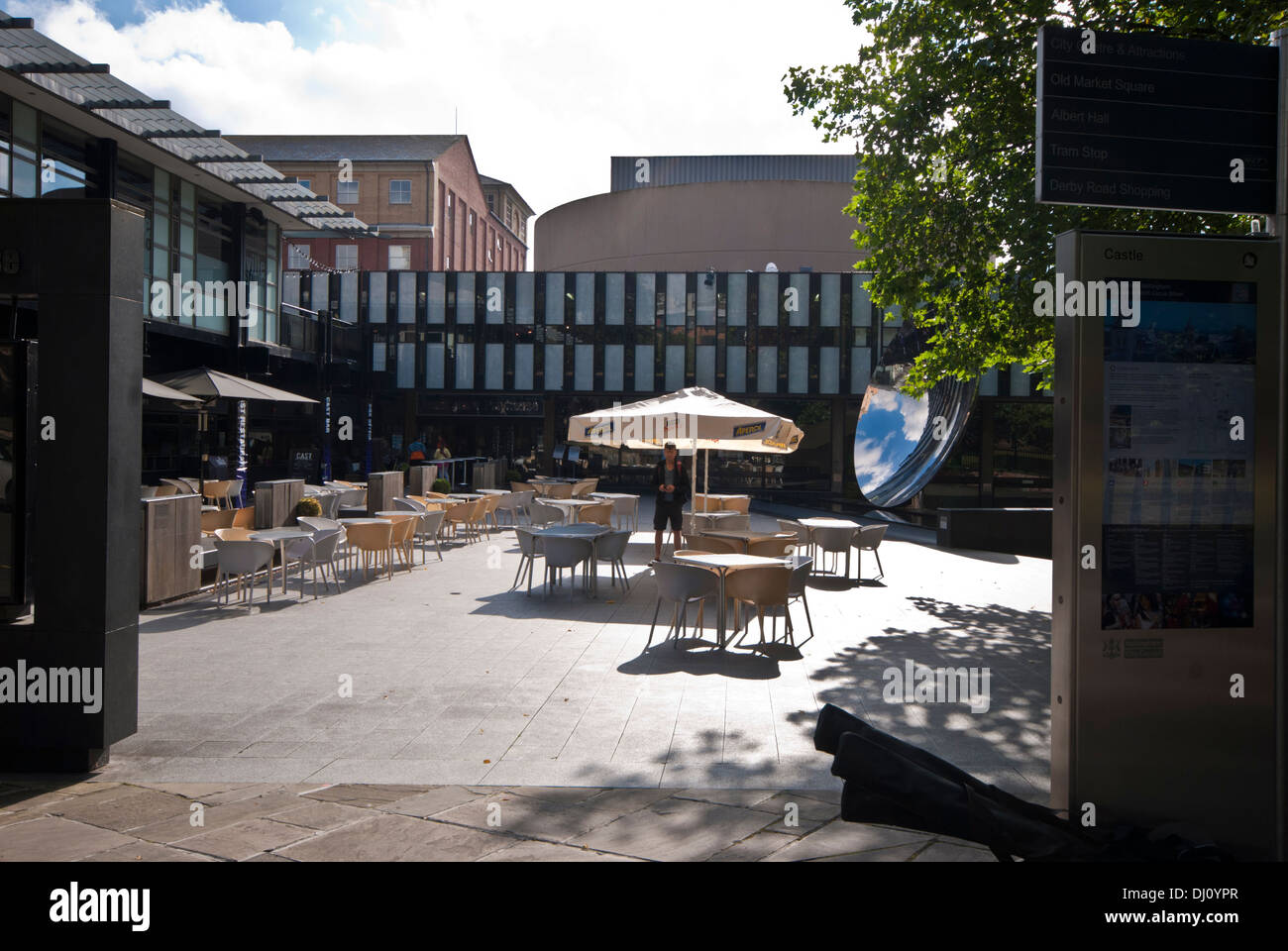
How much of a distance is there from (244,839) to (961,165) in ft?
38.2

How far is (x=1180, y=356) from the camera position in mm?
3988

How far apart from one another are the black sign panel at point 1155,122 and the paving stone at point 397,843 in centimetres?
352

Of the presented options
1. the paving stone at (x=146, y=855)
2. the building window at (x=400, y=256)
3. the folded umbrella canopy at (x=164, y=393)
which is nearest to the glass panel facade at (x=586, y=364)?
the folded umbrella canopy at (x=164, y=393)

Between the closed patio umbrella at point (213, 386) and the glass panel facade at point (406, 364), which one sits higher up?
the glass panel facade at point (406, 364)

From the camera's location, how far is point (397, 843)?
3.87 metres

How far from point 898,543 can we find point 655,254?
28.5 meters

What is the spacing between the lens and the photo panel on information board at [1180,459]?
13.0ft

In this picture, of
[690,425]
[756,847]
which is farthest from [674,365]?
[756,847]

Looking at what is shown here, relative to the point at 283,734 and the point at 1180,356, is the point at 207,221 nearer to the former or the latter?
the point at 283,734

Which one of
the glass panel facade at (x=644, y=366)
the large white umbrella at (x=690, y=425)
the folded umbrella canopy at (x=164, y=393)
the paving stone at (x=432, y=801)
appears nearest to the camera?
the paving stone at (x=432, y=801)

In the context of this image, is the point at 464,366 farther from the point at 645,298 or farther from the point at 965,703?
the point at 965,703

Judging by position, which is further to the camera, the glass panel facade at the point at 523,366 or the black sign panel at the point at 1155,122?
the glass panel facade at the point at 523,366

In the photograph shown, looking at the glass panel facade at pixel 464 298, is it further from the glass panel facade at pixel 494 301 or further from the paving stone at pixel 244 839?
the paving stone at pixel 244 839
